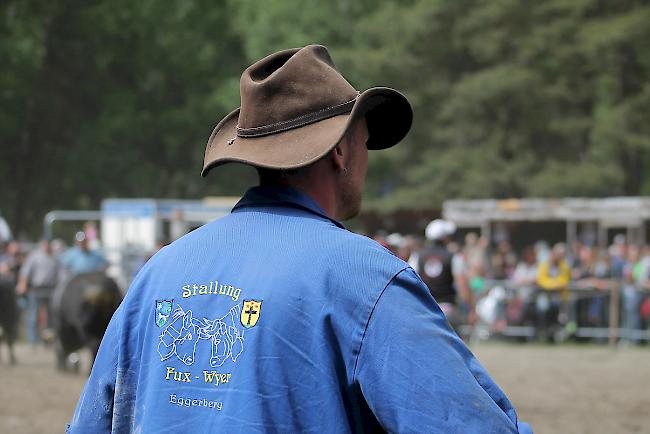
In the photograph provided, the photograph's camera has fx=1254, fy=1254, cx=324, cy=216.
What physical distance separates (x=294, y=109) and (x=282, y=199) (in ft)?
0.55

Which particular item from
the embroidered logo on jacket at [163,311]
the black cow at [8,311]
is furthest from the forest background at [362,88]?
the embroidered logo on jacket at [163,311]

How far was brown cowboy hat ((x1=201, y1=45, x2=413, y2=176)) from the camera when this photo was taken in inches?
88.5

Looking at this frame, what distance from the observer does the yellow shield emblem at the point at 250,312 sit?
215 centimetres

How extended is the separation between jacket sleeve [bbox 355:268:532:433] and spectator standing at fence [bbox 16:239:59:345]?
61.1 feet

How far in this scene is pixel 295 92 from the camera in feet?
7.55

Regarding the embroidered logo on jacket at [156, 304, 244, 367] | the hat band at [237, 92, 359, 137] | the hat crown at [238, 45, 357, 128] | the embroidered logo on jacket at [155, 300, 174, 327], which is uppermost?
the hat crown at [238, 45, 357, 128]

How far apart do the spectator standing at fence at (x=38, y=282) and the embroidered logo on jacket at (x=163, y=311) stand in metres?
18.3

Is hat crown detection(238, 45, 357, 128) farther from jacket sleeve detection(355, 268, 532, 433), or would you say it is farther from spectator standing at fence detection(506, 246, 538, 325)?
spectator standing at fence detection(506, 246, 538, 325)

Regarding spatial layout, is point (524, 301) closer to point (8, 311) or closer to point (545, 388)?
point (545, 388)

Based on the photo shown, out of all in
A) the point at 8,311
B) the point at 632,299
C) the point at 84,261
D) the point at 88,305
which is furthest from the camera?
the point at 632,299

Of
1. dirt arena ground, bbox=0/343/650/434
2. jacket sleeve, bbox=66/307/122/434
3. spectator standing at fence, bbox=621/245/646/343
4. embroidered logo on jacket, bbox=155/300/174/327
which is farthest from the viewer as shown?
spectator standing at fence, bbox=621/245/646/343

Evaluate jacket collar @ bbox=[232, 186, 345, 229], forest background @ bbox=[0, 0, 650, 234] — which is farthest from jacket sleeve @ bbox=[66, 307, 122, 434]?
forest background @ bbox=[0, 0, 650, 234]

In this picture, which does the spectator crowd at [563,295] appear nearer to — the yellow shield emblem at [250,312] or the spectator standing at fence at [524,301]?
the spectator standing at fence at [524,301]

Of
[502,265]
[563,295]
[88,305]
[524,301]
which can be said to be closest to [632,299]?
[563,295]
